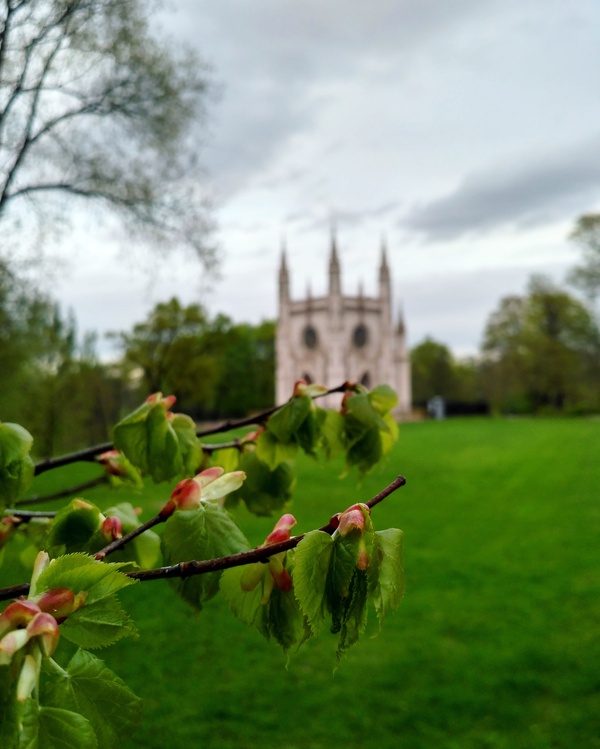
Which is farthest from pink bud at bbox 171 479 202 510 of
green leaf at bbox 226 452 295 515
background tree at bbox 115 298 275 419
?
background tree at bbox 115 298 275 419

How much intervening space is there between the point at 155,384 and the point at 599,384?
3219 centimetres

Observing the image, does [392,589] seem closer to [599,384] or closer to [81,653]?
[81,653]

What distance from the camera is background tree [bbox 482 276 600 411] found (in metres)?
39.0

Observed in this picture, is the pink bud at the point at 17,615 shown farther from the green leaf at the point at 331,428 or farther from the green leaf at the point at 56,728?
the green leaf at the point at 331,428

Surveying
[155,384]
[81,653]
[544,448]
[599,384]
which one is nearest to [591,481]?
[544,448]

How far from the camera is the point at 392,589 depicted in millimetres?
601

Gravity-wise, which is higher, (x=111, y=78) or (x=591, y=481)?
(x=111, y=78)

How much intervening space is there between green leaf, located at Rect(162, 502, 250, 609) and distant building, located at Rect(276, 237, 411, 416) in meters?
32.2

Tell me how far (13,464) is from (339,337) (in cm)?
3414

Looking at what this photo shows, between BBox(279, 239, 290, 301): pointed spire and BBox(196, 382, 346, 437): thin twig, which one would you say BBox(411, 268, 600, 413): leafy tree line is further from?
BBox(196, 382, 346, 437): thin twig

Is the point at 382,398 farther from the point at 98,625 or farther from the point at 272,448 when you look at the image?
the point at 98,625

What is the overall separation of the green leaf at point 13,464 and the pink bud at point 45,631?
389 millimetres

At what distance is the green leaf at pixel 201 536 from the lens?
2.39 feet

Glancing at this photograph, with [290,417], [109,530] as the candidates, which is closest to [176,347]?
[290,417]
